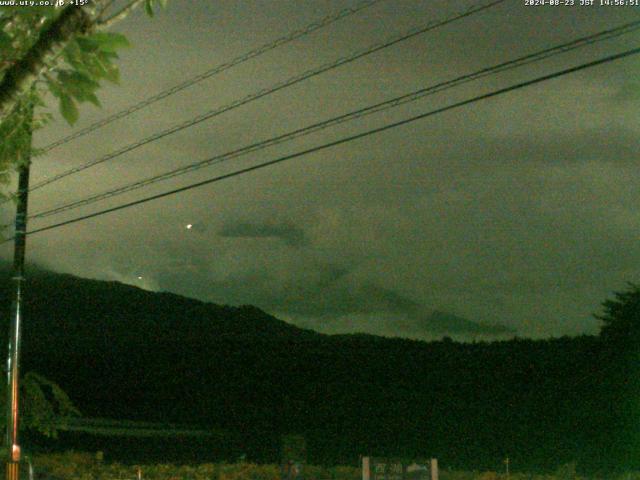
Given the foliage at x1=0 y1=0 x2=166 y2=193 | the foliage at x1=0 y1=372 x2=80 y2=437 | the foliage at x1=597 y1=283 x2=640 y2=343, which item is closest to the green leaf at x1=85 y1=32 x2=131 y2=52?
the foliage at x1=0 y1=0 x2=166 y2=193

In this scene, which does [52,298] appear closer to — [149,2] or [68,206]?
[68,206]

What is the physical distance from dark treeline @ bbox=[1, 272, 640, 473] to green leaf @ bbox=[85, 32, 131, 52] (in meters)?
23.6

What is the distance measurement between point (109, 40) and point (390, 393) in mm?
41328

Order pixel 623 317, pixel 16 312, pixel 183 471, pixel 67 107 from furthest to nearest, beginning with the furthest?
1. pixel 623 317
2. pixel 183 471
3. pixel 16 312
4. pixel 67 107

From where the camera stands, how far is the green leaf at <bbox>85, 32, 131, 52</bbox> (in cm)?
398

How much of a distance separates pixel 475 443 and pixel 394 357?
70.7 feet

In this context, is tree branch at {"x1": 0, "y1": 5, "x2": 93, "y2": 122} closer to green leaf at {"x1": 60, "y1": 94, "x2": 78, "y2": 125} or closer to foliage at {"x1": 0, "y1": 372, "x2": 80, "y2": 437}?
green leaf at {"x1": 60, "y1": 94, "x2": 78, "y2": 125}

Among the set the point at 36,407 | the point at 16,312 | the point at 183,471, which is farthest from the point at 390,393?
the point at 16,312

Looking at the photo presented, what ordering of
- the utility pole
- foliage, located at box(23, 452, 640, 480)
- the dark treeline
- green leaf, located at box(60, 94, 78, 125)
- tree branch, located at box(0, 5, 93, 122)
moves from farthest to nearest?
the dark treeline
foliage, located at box(23, 452, 640, 480)
the utility pole
green leaf, located at box(60, 94, 78, 125)
tree branch, located at box(0, 5, 93, 122)

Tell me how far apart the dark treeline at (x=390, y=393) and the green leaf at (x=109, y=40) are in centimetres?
2357

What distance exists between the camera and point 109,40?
13.1 ft

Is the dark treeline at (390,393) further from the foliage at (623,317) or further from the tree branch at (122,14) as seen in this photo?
the tree branch at (122,14)

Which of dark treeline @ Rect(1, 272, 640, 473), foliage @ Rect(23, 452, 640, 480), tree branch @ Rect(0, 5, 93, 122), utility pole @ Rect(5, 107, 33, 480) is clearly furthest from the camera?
dark treeline @ Rect(1, 272, 640, 473)

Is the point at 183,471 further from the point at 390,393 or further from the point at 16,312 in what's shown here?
the point at 390,393
